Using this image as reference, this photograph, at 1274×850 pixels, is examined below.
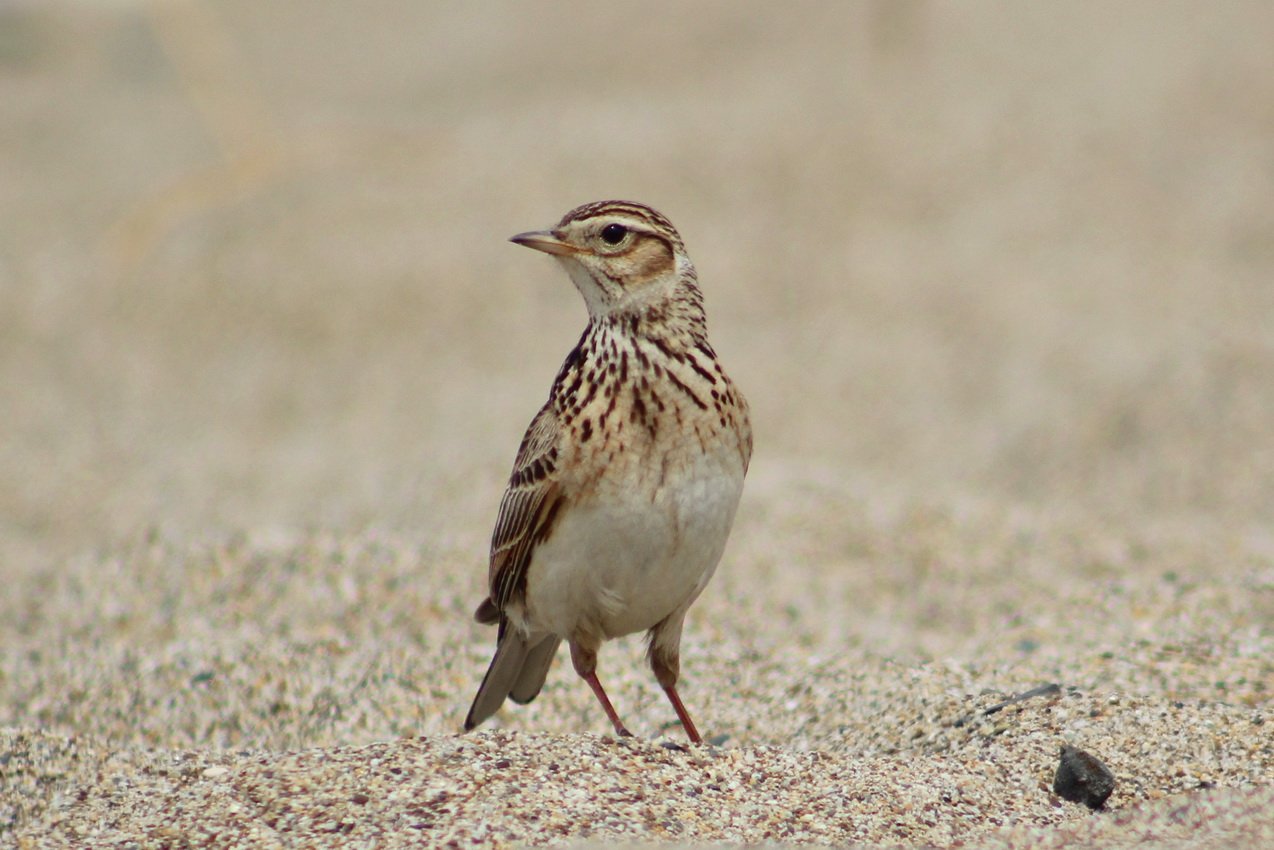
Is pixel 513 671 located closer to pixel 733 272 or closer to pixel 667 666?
pixel 667 666

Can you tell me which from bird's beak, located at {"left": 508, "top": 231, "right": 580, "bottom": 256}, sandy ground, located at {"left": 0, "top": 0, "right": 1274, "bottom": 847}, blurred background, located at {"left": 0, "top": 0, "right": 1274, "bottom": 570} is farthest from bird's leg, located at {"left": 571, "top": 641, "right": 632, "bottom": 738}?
blurred background, located at {"left": 0, "top": 0, "right": 1274, "bottom": 570}

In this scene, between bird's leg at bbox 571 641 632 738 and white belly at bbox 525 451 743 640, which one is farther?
bird's leg at bbox 571 641 632 738

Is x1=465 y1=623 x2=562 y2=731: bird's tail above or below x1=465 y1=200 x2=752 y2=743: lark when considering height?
below

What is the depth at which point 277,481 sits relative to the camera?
10445 mm

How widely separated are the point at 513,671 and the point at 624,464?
3.84 ft

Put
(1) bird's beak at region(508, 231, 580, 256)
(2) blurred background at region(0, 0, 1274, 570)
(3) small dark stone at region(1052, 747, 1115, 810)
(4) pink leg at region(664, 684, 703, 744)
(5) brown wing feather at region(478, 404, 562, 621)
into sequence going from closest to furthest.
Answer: (3) small dark stone at region(1052, 747, 1115, 810), (5) brown wing feather at region(478, 404, 562, 621), (1) bird's beak at region(508, 231, 580, 256), (4) pink leg at region(664, 684, 703, 744), (2) blurred background at region(0, 0, 1274, 570)

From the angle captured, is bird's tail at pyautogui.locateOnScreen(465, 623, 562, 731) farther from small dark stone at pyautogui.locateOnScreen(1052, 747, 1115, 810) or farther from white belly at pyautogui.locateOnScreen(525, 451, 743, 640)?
small dark stone at pyautogui.locateOnScreen(1052, 747, 1115, 810)

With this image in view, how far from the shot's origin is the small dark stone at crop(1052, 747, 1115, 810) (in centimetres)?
417

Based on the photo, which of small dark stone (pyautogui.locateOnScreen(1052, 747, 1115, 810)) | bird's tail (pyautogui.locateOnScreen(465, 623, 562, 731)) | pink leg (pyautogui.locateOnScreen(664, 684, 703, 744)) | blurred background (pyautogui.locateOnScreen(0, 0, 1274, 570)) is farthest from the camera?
blurred background (pyautogui.locateOnScreen(0, 0, 1274, 570))

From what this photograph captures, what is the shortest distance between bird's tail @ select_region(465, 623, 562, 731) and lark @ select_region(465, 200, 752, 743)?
12 centimetres

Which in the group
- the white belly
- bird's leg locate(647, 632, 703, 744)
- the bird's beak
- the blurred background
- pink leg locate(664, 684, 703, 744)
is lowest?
pink leg locate(664, 684, 703, 744)

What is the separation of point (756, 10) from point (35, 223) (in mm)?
8434

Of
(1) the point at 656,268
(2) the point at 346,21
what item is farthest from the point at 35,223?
(1) the point at 656,268

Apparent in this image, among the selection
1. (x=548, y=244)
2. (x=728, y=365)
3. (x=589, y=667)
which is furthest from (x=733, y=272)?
(x=589, y=667)
